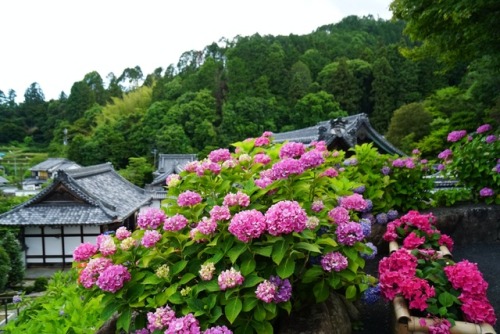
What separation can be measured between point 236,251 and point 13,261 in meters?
16.6

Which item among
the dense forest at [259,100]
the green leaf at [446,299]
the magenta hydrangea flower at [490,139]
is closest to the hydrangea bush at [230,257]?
the green leaf at [446,299]

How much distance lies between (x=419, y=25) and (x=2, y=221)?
59.6ft

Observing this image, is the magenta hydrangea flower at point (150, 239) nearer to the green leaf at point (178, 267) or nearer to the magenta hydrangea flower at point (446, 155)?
the green leaf at point (178, 267)

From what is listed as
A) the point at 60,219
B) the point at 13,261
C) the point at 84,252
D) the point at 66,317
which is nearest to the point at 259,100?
the point at 60,219

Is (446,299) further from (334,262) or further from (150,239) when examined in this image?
(150,239)

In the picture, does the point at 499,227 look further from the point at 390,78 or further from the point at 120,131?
the point at 120,131

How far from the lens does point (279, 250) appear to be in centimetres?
199

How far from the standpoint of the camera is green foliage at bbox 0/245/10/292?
13.5m

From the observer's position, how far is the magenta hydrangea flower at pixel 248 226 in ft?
6.40

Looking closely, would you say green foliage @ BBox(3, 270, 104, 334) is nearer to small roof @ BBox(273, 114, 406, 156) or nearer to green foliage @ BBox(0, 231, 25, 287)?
small roof @ BBox(273, 114, 406, 156)

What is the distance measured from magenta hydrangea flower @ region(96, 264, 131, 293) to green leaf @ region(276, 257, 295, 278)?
2.86 feet

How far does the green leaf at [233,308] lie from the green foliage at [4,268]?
581 inches

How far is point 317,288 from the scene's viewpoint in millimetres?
2264

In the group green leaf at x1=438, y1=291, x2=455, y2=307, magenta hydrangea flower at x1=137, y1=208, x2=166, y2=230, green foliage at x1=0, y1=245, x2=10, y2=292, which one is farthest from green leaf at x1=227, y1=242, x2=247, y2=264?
green foliage at x1=0, y1=245, x2=10, y2=292
